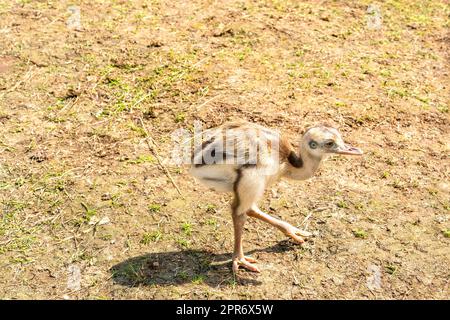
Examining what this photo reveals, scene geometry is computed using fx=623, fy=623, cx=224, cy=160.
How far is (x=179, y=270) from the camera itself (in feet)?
17.8

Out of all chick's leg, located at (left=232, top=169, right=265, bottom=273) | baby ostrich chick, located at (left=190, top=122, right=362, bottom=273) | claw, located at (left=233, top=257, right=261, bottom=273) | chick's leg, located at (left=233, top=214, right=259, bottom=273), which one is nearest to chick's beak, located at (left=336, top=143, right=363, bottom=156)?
baby ostrich chick, located at (left=190, top=122, right=362, bottom=273)

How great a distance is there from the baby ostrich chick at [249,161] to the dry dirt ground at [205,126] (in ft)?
1.79

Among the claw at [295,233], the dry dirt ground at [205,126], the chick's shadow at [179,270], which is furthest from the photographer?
the claw at [295,233]

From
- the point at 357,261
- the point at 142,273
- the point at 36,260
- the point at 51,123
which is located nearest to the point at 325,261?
the point at 357,261

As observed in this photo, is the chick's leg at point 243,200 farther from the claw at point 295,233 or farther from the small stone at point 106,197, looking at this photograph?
the small stone at point 106,197

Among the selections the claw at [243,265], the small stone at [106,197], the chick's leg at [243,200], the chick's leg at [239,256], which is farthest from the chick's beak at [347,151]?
the small stone at [106,197]

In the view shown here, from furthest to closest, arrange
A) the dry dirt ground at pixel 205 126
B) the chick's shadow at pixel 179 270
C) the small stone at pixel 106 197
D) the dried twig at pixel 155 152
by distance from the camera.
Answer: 1. the dried twig at pixel 155 152
2. the small stone at pixel 106 197
3. the dry dirt ground at pixel 205 126
4. the chick's shadow at pixel 179 270

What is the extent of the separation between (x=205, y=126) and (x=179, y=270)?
2145 mm

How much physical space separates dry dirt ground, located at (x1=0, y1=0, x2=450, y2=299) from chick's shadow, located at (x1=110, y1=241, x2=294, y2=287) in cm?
1

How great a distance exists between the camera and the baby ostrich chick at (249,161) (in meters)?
5.11

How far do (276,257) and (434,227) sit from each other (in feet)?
5.12

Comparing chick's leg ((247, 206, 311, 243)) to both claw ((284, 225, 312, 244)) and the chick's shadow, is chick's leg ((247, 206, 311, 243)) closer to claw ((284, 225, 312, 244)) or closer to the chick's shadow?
claw ((284, 225, 312, 244))

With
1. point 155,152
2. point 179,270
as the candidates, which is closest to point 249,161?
point 179,270

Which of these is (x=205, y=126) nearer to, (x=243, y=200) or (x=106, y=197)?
(x=106, y=197)
